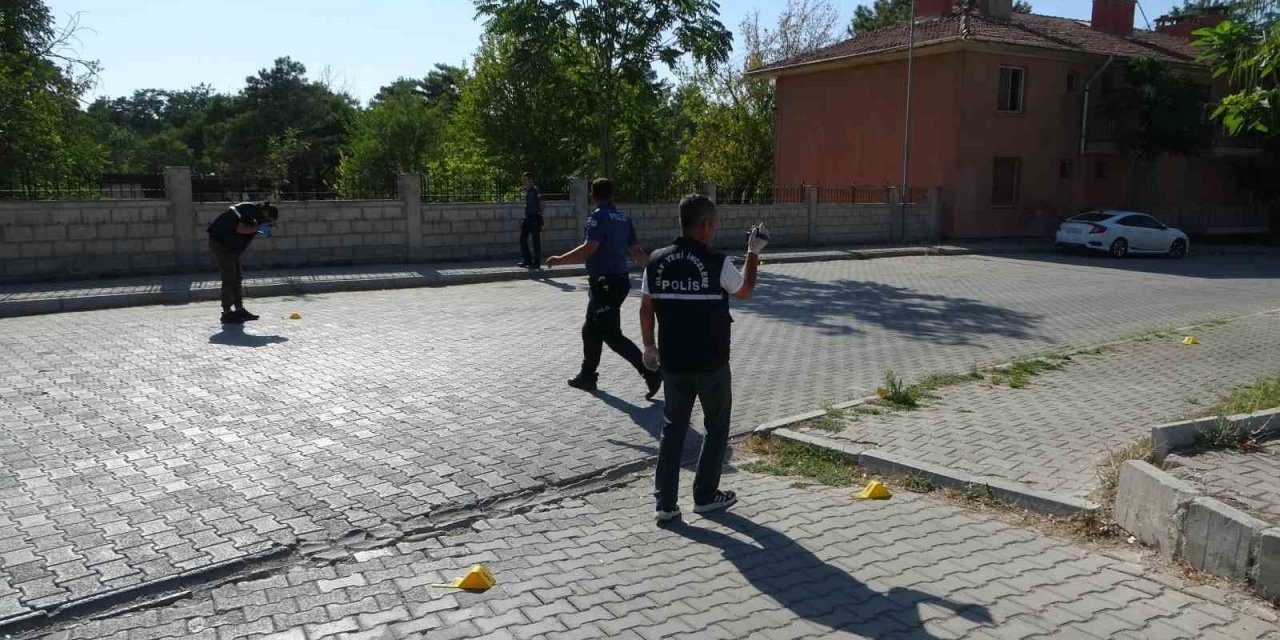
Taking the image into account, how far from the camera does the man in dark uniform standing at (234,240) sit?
1101 centimetres

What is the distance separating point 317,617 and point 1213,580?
399cm

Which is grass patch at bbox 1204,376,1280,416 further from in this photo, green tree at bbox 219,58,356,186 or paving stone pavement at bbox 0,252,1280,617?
green tree at bbox 219,58,356,186

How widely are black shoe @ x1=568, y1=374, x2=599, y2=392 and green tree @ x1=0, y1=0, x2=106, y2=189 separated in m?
12.1

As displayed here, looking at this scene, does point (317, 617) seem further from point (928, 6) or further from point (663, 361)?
point (928, 6)

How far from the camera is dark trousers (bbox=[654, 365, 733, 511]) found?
4.78 m

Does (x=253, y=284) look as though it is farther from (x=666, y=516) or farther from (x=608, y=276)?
(x=666, y=516)

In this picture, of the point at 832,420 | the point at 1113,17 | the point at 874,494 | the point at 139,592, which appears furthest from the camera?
the point at 1113,17

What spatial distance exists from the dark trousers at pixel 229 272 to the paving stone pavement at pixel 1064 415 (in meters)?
7.88

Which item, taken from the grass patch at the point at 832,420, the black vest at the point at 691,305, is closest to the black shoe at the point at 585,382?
the grass patch at the point at 832,420

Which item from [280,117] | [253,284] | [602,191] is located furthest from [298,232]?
[280,117]

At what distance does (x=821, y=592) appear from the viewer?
409 centimetres

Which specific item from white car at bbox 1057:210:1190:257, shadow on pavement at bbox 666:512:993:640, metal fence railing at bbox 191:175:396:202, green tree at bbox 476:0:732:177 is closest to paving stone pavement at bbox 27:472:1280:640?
shadow on pavement at bbox 666:512:993:640

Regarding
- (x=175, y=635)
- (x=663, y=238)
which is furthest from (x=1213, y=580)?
(x=663, y=238)

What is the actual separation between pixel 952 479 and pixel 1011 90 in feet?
90.0
